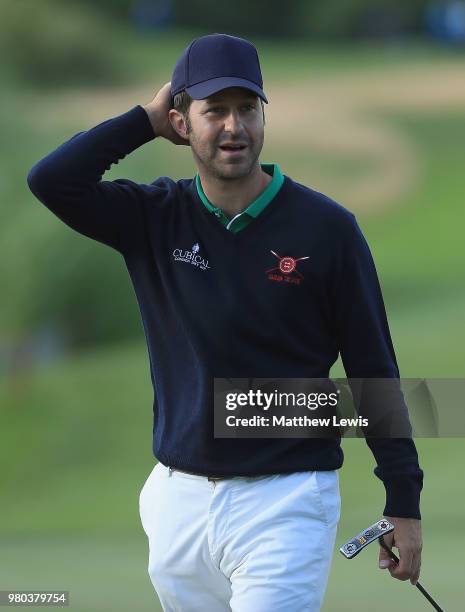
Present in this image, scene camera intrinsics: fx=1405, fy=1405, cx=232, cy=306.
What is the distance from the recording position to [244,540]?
273 centimetres

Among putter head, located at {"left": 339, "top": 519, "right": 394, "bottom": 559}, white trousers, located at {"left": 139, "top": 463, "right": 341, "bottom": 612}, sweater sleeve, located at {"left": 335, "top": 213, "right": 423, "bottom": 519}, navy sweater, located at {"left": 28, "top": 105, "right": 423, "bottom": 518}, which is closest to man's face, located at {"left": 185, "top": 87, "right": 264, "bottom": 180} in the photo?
navy sweater, located at {"left": 28, "top": 105, "right": 423, "bottom": 518}

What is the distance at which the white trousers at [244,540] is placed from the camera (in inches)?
106

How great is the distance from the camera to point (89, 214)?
2891mm

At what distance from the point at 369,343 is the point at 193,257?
39cm

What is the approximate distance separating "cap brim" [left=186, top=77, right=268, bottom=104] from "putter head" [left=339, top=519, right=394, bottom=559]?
2.89 feet

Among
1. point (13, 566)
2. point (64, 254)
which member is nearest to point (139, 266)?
point (13, 566)

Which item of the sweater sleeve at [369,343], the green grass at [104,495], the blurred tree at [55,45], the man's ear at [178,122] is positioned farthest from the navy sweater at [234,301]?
the blurred tree at [55,45]

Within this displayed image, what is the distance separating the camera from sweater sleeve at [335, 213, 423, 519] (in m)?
2.79

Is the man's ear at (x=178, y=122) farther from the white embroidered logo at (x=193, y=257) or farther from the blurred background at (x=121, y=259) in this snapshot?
the blurred background at (x=121, y=259)

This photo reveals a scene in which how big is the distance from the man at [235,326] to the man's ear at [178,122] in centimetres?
1

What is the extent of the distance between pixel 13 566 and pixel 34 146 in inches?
189

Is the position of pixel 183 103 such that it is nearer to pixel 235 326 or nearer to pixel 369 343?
pixel 235 326

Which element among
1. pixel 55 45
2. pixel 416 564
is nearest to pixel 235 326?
pixel 416 564

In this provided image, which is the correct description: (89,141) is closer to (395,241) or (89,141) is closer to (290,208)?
(290,208)
